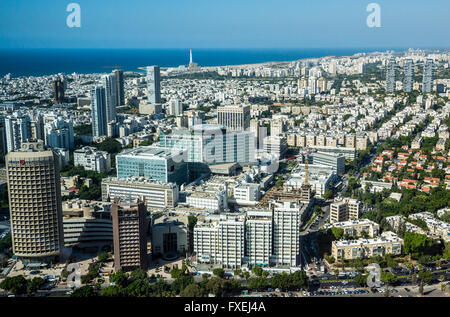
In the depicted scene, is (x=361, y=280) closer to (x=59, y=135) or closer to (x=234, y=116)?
(x=234, y=116)

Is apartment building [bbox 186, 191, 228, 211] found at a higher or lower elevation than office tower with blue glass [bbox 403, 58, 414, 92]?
lower

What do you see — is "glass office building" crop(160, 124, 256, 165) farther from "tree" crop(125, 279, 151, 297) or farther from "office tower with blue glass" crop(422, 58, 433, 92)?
"office tower with blue glass" crop(422, 58, 433, 92)

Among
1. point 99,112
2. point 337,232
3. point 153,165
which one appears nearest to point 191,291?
point 337,232

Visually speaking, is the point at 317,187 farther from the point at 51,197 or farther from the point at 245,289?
the point at 51,197

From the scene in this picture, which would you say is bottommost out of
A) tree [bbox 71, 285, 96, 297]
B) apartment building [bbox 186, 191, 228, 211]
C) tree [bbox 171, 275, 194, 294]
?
tree [bbox 171, 275, 194, 294]

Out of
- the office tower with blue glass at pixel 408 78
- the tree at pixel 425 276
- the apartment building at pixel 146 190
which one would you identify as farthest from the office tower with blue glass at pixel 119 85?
the tree at pixel 425 276

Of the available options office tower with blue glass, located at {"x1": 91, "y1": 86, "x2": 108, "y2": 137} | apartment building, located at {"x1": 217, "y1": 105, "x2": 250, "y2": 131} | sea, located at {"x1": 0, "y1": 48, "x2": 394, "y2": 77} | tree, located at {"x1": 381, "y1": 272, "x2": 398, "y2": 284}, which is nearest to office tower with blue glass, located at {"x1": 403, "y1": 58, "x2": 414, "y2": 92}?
sea, located at {"x1": 0, "y1": 48, "x2": 394, "y2": 77}
